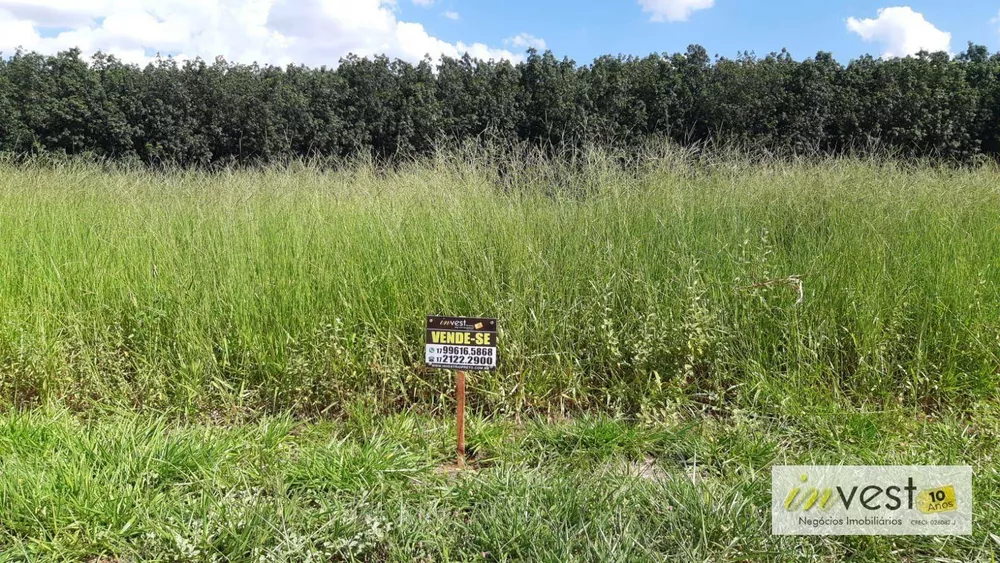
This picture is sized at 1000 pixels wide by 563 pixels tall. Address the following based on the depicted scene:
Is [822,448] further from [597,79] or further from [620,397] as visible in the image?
[597,79]

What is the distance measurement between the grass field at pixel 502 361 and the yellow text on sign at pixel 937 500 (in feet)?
0.28

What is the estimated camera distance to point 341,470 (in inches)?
87.4

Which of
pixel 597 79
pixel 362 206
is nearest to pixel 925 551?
pixel 362 206

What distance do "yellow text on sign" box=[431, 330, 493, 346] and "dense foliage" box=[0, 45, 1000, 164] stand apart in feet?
19.8

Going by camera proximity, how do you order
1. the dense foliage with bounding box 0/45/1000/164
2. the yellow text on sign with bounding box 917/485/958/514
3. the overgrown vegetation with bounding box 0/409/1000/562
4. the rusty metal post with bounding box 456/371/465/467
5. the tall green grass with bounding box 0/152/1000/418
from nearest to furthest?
1. the overgrown vegetation with bounding box 0/409/1000/562
2. the yellow text on sign with bounding box 917/485/958/514
3. the rusty metal post with bounding box 456/371/465/467
4. the tall green grass with bounding box 0/152/1000/418
5. the dense foliage with bounding box 0/45/1000/164

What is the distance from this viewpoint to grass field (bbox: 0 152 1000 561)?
1.94 meters

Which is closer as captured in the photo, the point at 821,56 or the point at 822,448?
the point at 822,448

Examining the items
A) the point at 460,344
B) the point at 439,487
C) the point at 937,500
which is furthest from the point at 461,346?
the point at 937,500

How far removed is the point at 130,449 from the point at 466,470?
130 centimetres

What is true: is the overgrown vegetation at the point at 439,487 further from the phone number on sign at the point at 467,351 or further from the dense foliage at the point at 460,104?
the dense foliage at the point at 460,104

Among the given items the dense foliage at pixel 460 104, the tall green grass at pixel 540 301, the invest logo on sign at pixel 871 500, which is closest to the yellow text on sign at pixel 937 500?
the invest logo on sign at pixel 871 500

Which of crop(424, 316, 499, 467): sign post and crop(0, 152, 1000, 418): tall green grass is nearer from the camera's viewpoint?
crop(424, 316, 499, 467): sign post

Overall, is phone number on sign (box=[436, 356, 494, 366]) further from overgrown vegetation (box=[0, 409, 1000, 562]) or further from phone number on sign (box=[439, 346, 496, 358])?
overgrown vegetation (box=[0, 409, 1000, 562])

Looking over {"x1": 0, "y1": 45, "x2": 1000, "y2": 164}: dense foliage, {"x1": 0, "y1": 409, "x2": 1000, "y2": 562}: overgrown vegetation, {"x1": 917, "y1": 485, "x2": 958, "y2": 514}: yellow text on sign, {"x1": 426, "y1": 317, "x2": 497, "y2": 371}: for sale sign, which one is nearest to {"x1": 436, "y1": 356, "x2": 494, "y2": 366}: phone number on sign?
{"x1": 426, "y1": 317, "x2": 497, "y2": 371}: for sale sign
